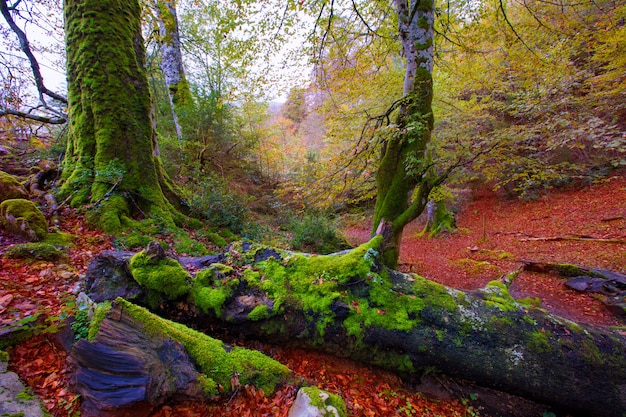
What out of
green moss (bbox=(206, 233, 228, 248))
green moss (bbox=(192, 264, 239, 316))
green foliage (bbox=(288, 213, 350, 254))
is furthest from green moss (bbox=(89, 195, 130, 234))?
green foliage (bbox=(288, 213, 350, 254))

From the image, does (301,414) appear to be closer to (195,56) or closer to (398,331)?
(398,331)

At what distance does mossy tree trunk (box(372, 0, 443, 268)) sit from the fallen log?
192 centimetres

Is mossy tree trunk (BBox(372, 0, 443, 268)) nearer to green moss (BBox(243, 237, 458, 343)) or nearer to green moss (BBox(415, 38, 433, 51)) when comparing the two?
green moss (BBox(415, 38, 433, 51))

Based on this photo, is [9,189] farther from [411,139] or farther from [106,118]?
[411,139]

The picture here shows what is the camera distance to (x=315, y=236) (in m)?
7.88

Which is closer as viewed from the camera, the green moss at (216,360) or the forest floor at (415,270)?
the forest floor at (415,270)

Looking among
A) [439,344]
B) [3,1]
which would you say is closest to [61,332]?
[439,344]

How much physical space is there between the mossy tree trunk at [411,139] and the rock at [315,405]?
2.97 metres

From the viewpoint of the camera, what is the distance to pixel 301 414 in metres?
1.94

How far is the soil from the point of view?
5.81 meters

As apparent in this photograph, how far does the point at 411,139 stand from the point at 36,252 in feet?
18.3

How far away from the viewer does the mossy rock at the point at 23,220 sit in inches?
134

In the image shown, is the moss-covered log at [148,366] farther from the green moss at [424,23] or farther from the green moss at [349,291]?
the green moss at [424,23]

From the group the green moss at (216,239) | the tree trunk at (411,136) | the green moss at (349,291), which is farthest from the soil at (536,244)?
the green moss at (216,239)
